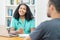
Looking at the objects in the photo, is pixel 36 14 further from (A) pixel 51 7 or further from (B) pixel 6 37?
(A) pixel 51 7

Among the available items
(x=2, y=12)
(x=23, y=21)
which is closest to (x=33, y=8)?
(x=2, y=12)

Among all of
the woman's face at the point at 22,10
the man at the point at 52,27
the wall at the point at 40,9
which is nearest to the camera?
the man at the point at 52,27

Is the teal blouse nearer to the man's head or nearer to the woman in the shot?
the woman

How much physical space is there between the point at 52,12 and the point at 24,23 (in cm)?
227

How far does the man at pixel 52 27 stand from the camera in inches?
46.2

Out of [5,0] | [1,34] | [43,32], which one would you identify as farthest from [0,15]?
[43,32]

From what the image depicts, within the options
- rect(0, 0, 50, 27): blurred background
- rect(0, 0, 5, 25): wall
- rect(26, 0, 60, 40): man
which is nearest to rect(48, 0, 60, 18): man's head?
rect(26, 0, 60, 40): man

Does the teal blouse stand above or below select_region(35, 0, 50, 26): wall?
below

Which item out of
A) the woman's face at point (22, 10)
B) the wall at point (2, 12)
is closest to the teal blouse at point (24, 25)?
the woman's face at point (22, 10)

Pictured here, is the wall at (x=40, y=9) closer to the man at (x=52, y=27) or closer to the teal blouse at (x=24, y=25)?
the teal blouse at (x=24, y=25)

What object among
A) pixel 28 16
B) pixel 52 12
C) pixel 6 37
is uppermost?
pixel 52 12

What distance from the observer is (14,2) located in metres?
4.41

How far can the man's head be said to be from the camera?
117 cm

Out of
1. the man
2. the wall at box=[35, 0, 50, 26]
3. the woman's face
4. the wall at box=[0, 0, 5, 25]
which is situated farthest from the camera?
the wall at box=[0, 0, 5, 25]
